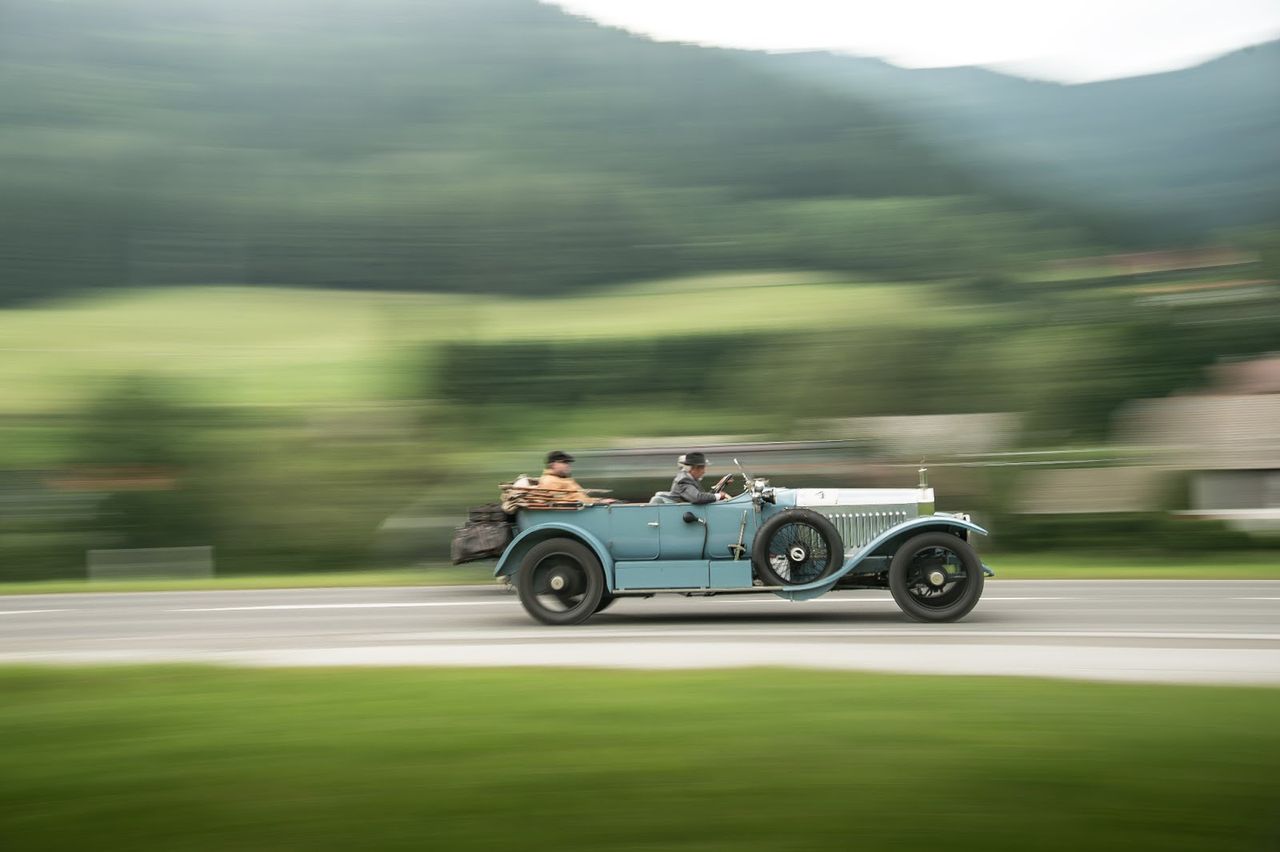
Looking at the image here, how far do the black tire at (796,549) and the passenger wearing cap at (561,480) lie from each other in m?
1.55

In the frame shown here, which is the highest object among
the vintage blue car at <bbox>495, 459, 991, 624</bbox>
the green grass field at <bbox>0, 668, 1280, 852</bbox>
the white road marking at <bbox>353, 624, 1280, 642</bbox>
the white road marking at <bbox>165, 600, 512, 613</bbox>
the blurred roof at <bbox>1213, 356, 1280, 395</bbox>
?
the blurred roof at <bbox>1213, 356, 1280, 395</bbox>

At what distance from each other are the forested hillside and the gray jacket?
49.4 metres

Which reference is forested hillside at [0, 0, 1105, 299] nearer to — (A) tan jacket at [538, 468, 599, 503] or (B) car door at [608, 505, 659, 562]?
(A) tan jacket at [538, 468, 599, 503]

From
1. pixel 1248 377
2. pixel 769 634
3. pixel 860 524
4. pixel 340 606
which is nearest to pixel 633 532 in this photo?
pixel 769 634

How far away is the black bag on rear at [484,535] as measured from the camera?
11.5 metres

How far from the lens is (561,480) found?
464 inches

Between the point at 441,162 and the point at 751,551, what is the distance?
83136mm

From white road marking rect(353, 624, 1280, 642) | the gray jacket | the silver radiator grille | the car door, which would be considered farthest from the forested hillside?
white road marking rect(353, 624, 1280, 642)

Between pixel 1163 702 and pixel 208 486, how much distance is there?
24.1m

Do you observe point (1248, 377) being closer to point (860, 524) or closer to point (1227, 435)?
point (1227, 435)

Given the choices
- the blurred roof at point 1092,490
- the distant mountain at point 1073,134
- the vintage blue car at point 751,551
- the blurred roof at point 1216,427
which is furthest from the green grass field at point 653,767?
the distant mountain at point 1073,134

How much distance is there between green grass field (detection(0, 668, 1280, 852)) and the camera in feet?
14.8

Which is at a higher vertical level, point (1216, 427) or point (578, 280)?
point (578, 280)

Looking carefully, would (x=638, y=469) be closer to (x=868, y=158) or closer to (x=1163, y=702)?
A: (x=1163, y=702)
